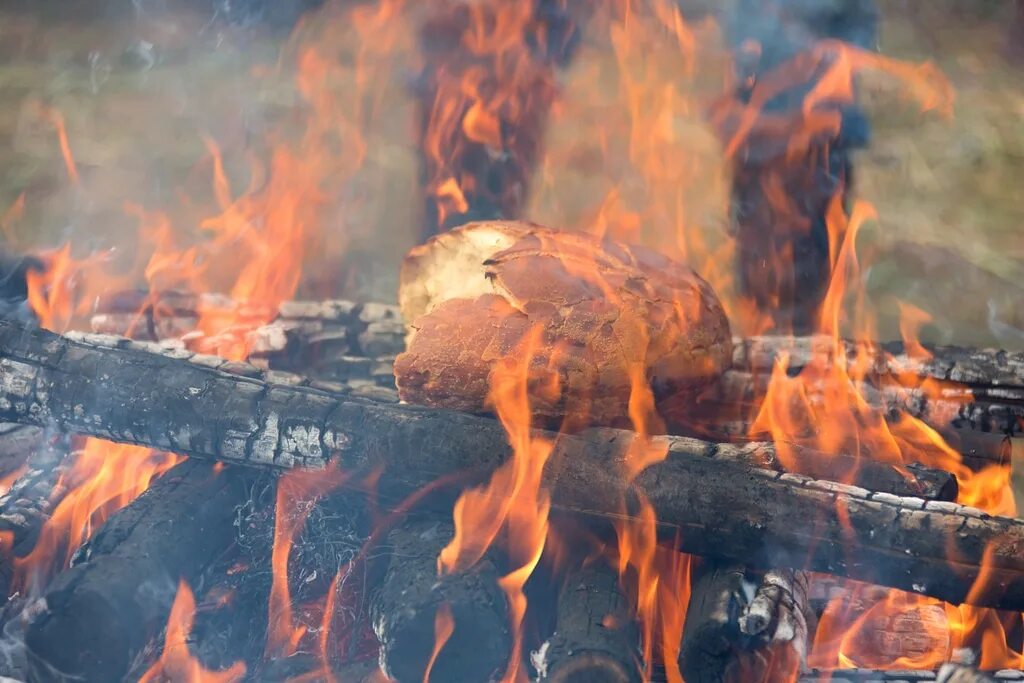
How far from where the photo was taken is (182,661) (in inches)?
101

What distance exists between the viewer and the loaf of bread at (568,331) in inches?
98.6

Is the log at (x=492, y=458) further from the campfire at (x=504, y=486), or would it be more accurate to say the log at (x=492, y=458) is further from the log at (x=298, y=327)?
the log at (x=298, y=327)

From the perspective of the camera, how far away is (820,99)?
441cm

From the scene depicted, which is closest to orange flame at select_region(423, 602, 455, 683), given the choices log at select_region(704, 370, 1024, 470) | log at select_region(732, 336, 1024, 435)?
log at select_region(704, 370, 1024, 470)

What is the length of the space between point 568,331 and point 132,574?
4.67 ft

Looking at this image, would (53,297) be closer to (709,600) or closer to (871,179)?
(709,600)

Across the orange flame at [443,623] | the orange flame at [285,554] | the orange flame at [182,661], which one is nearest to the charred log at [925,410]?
the orange flame at [443,623]

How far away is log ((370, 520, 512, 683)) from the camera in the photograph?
2219 millimetres

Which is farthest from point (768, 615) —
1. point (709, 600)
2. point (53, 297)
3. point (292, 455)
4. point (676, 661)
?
point (53, 297)

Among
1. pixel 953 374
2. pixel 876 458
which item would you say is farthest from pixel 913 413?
pixel 876 458

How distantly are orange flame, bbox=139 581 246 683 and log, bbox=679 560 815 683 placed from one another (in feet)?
4.53

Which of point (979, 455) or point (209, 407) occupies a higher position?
point (209, 407)

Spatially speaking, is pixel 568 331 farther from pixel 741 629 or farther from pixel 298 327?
pixel 298 327

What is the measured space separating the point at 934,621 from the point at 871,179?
2464 millimetres
